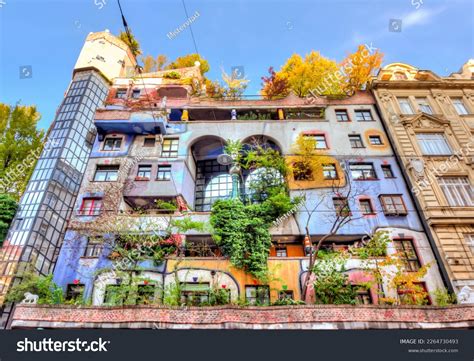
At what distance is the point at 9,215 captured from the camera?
1973 centimetres

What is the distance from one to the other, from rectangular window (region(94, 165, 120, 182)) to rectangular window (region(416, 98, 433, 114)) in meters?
23.4

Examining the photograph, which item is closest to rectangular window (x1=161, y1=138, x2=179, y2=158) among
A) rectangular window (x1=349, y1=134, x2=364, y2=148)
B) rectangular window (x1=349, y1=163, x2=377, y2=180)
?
rectangular window (x1=349, y1=163, x2=377, y2=180)

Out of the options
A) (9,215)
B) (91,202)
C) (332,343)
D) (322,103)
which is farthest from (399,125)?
(9,215)

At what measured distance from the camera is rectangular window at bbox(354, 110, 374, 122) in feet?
Answer: 82.0

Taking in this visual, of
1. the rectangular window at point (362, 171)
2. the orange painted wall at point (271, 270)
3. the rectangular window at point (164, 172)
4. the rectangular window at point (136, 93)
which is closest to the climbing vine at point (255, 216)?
the orange painted wall at point (271, 270)

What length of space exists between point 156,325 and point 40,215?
1173 centimetres

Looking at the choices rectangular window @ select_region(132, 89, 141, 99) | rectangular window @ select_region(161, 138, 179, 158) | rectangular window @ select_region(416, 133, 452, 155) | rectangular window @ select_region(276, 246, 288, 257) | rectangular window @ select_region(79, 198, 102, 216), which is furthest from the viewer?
rectangular window @ select_region(132, 89, 141, 99)

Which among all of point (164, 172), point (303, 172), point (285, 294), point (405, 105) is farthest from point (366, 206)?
point (164, 172)

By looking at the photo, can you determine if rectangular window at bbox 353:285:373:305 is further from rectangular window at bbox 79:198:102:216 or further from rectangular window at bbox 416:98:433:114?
rectangular window at bbox 79:198:102:216

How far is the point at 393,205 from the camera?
20.3 m

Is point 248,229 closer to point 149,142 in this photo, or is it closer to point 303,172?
point 303,172

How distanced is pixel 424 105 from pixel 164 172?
20883mm

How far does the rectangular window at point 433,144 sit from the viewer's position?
22.6 metres

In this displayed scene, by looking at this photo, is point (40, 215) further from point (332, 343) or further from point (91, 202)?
point (332, 343)
